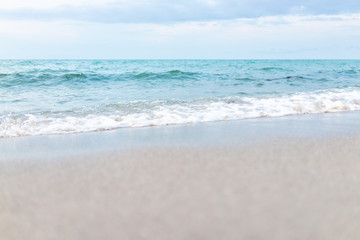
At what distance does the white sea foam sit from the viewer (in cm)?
497

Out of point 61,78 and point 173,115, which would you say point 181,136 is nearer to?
point 173,115

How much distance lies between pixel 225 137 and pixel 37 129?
111 inches

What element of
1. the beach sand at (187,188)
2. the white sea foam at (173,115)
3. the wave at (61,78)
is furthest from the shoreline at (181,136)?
the wave at (61,78)

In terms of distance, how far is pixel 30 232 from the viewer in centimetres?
177

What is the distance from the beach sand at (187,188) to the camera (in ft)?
5.67

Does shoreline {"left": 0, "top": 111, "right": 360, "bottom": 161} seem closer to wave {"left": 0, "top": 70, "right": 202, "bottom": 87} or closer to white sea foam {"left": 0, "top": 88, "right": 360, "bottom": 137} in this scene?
white sea foam {"left": 0, "top": 88, "right": 360, "bottom": 137}

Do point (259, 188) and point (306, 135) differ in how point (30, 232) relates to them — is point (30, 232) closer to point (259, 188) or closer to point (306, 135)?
point (259, 188)

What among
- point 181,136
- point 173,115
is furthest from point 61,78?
point 181,136

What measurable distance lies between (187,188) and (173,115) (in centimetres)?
344

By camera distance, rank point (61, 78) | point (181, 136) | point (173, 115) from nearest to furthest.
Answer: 1. point (181, 136)
2. point (173, 115)
3. point (61, 78)

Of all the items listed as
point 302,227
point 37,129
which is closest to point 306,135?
point 302,227

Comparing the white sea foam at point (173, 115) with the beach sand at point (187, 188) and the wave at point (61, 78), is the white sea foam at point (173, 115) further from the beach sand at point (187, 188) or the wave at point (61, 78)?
the wave at point (61, 78)

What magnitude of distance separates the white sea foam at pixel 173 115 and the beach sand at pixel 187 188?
1.03 m

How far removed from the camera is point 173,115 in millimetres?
5625
